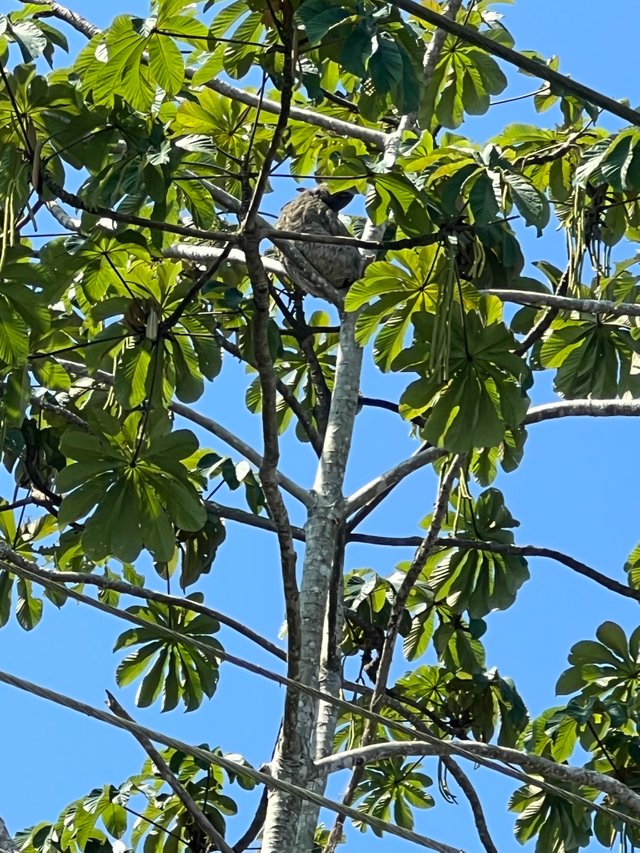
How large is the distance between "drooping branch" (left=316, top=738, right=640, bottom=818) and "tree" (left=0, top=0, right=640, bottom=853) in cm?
1

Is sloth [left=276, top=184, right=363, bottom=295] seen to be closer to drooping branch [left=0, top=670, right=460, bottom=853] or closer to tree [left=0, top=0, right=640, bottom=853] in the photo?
tree [left=0, top=0, right=640, bottom=853]

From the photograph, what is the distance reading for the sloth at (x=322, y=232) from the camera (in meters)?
5.66

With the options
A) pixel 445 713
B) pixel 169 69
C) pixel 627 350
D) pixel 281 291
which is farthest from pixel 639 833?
pixel 169 69

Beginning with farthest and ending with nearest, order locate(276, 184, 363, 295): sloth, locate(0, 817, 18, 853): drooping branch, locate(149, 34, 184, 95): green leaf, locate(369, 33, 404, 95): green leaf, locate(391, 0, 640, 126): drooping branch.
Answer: locate(276, 184, 363, 295): sloth, locate(149, 34, 184, 95): green leaf, locate(369, 33, 404, 95): green leaf, locate(0, 817, 18, 853): drooping branch, locate(391, 0, 640, 126): drooping branch

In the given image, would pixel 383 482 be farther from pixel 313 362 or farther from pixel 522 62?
pixel 522 62

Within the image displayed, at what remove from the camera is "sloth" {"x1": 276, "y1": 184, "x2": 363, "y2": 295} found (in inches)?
223

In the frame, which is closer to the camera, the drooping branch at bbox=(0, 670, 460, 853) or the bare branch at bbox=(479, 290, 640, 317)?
the drooping branch at bbox=(0, 670, 460, 853)

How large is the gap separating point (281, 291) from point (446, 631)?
1.56m

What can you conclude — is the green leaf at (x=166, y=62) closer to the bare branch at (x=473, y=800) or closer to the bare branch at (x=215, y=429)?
the bare branch at (x=215, y=429)

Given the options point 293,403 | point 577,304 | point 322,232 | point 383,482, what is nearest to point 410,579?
point 383,482

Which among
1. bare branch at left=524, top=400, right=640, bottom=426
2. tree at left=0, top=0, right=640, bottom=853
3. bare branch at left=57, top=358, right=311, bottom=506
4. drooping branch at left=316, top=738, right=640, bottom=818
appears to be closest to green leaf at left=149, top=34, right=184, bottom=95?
tree at left=0, top=0, right=640, bottom=853

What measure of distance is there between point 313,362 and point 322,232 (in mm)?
1360

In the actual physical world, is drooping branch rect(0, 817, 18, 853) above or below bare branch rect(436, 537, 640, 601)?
below

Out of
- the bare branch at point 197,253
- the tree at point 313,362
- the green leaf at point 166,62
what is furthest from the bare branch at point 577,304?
the green leaf at point 166,62
